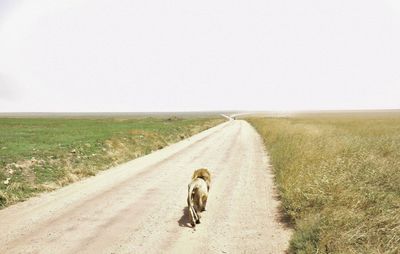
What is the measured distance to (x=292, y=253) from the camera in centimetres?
704

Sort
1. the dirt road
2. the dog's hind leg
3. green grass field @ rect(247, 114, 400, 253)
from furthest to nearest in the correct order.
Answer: the dog's hind leg, the dirt road, green grass field @ rect(247, 114, 400, 253)

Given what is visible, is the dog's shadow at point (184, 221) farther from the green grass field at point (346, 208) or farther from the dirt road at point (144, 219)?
the green grass field at point (346, 208)

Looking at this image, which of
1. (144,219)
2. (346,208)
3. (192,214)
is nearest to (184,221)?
(192,214)

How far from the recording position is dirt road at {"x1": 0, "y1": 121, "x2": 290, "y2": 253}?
296 inches

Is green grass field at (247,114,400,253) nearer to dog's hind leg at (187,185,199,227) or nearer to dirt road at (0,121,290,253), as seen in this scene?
dirt road at (0,121,290,253)

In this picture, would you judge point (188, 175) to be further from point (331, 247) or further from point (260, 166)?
point (331, 247)

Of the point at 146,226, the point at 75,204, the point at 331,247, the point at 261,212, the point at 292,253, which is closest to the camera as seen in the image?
the point at 331,247

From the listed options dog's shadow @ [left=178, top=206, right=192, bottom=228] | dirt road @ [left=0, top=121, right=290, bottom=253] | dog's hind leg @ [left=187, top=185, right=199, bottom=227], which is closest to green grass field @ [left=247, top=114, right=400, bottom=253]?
dirt road @ [left=0, top=121, right=290, bottom=253]

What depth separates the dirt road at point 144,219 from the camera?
7512mm

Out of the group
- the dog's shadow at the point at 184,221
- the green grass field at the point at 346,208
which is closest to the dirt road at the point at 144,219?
the dog's shadow at the point at 184,221

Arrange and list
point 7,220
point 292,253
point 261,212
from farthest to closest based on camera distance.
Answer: point 261,212, point 7,220, point 292,253

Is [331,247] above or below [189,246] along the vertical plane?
above

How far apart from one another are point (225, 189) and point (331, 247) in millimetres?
6922

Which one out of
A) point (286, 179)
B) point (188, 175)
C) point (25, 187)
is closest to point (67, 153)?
point (25, 187)
